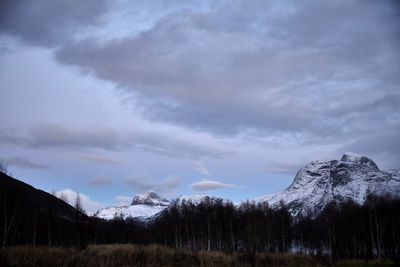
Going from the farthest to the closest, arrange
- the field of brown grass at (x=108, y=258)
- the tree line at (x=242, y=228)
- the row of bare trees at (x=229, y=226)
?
1. the row of bare trees at (x=229, y=226)
2. the tree line at (x=242, y=228)
3. the field of brown grass at (x=108, y=258)

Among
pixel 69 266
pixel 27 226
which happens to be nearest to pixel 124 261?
pixel 69 266

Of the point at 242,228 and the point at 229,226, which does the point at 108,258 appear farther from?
the point at 242,228

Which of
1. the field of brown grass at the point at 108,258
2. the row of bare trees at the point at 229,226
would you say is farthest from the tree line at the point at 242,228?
the field of brown grass at the point at 108,258

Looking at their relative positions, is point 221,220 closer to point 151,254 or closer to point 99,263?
point 151,254

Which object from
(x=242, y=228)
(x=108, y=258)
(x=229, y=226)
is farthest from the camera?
(x=242, y=228)

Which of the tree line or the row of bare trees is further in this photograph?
the row of bare trees

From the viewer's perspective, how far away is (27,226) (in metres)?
67.1

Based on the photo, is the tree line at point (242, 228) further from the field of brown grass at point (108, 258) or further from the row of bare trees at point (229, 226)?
the field of brown grass at point (108, 258)

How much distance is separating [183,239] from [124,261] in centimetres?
8772

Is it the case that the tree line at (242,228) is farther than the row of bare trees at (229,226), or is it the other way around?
the row of bare trees at (229,226)

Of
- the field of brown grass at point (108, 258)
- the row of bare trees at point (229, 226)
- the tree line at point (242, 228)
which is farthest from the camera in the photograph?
the row of bare trees at point (229, 226)

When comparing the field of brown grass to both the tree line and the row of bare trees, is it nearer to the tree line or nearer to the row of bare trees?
the tree line

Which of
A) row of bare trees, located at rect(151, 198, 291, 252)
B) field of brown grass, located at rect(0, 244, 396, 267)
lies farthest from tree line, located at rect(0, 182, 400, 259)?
field of brown grass, located at rect(0, 244, 396, 267)

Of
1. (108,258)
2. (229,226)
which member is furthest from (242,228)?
(108,258)
